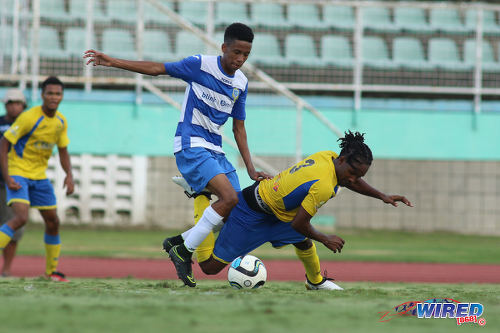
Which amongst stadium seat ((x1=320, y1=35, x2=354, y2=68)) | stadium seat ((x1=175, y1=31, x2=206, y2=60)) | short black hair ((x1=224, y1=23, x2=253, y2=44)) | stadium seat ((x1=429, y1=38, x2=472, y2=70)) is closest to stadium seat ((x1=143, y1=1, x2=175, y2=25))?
stadium seat ((x1=175, y1=31, x2=206, y2=60))

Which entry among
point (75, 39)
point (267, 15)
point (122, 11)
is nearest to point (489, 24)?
point (267, 15)

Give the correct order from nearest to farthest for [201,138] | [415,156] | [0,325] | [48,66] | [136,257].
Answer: [0,325] → [201,138] → [136,257] → [48,66] → [415,156]

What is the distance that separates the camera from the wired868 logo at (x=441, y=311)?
454 centimetres

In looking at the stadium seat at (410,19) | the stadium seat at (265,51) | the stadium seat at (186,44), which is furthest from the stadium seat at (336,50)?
the stadium seat at (186,44)

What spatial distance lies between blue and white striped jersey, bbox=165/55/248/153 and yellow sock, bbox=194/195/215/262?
22.9 inches

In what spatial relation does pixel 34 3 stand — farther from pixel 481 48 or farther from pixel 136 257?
pixel 481 48

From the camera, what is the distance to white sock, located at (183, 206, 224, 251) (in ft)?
21.2

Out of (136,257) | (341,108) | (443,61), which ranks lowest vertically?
(136,257)

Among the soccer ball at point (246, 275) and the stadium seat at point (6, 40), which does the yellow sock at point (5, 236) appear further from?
the stadium seat at point (6, 40)

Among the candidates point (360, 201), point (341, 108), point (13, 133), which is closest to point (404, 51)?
point (341, 108)

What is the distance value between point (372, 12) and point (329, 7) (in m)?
1.04

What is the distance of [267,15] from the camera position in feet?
54.2

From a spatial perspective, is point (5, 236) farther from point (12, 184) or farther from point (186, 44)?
point (186, 44)

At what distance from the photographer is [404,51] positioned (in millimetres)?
17047
